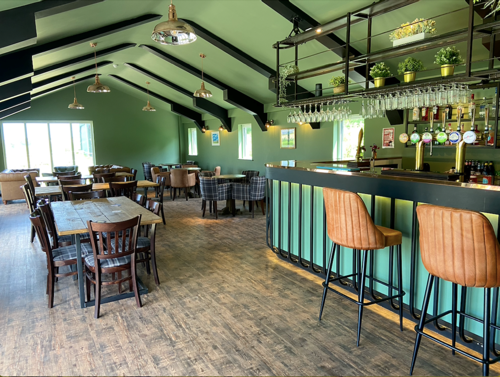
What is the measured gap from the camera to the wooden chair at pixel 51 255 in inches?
124

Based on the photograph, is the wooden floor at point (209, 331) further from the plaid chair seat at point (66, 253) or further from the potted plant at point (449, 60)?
the potted plant at point (449, 60)

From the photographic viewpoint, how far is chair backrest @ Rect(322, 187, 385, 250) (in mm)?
2643

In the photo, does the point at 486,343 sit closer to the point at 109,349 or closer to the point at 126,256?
the point at 109,349

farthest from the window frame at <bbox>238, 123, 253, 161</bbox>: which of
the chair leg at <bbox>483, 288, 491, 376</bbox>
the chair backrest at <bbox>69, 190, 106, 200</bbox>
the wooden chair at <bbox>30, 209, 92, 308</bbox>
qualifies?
the chair leg at <bbox>483, 288, 491, 376</bbox>

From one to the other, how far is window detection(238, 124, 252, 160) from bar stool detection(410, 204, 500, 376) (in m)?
9.09

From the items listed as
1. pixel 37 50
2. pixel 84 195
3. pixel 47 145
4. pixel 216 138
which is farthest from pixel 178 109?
pixel 84 195

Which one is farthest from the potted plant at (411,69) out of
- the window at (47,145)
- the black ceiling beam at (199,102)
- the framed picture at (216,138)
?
the window at (47,145)

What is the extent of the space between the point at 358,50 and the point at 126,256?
15.2 feet

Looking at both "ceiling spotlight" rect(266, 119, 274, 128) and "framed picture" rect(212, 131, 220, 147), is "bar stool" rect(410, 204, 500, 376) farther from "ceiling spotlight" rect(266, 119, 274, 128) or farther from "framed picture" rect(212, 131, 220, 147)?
"framed picture" rect(212, 131, 220, 147)

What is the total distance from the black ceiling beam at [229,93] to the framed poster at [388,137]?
13.0 feet

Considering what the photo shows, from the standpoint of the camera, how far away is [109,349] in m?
2.61

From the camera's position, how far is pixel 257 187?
23.6 feet

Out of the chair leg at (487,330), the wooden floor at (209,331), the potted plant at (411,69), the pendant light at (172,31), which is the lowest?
the wooden floor at (209,331)

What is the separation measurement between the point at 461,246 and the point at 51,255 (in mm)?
3370
